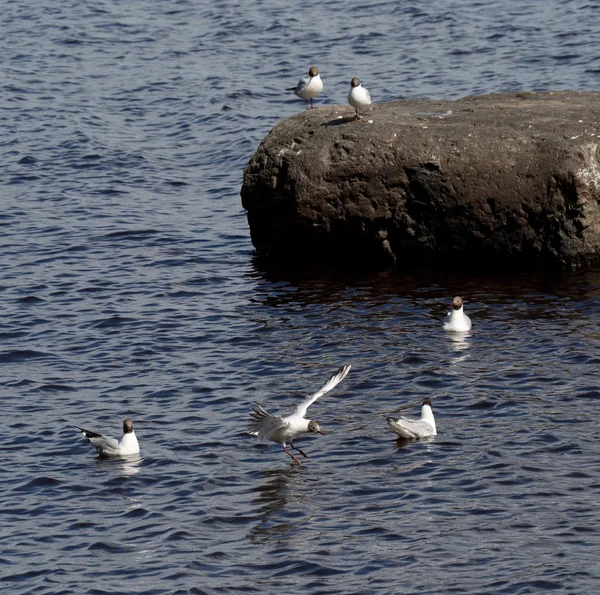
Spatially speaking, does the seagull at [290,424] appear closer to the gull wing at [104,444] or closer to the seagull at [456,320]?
the gull wing at [104,444]

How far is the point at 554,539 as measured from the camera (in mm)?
11797

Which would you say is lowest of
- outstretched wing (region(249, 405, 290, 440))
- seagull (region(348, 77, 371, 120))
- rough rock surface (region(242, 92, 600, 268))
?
outstretched wing (region(249, 405, 290, 440))

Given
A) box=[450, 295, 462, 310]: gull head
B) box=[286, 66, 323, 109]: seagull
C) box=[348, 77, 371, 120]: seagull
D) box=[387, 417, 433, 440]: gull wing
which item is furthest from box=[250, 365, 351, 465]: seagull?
box=[286, 66, 323, 109]: seagull

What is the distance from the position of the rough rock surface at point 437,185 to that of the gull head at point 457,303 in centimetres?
227

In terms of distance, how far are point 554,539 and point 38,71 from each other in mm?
28390

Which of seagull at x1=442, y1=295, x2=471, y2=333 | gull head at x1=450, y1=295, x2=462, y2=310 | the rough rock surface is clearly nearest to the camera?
seagull at x1=442, y1=295, x2=471, y2=333

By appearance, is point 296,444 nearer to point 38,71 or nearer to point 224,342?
point 224,342

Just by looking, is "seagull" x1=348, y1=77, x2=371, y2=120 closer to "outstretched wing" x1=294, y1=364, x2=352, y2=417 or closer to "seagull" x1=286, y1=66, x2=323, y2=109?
"seagull" x1=286, y1=66, x2=323, y2=109

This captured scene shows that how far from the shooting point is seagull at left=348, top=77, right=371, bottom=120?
19.8 metres

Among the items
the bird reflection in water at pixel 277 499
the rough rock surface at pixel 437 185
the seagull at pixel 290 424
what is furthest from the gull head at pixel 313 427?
the rough rock surface at pixel 437 185

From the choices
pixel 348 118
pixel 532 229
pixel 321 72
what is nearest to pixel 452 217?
pixel 532 229

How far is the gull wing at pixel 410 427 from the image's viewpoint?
46.5ft

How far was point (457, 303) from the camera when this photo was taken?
688 inches

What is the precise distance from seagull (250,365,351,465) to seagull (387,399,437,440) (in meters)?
0.83
